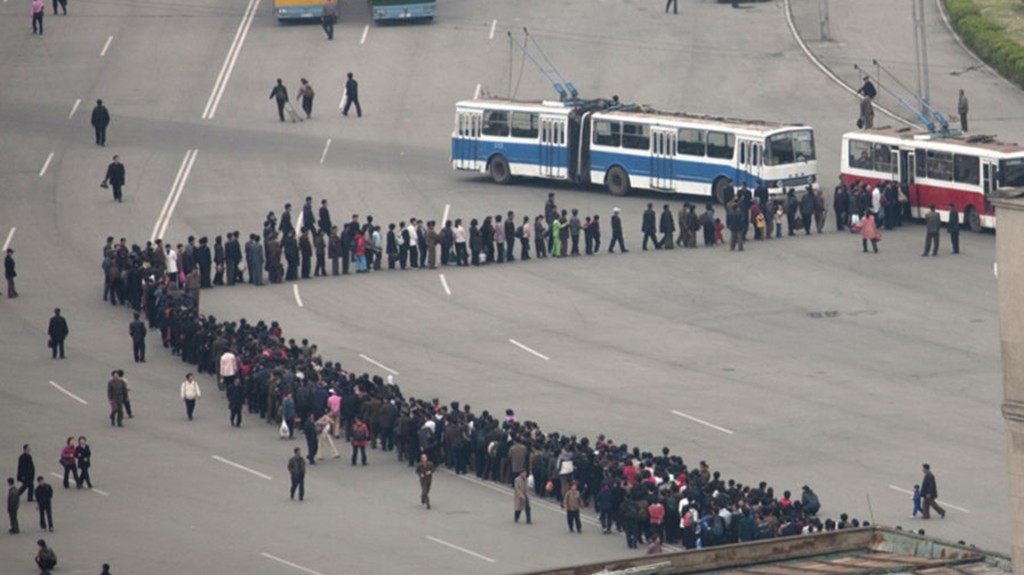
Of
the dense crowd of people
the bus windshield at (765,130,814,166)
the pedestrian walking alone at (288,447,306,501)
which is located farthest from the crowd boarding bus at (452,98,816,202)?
the pedestrian walking alone at (288,447,306,501)

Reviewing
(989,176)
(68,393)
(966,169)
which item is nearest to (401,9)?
(966,169)

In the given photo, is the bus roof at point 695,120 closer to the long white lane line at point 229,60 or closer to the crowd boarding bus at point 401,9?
the long white lane line at point 229,60

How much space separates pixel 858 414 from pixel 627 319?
8.64 meters

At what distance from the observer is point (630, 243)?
61.3 m

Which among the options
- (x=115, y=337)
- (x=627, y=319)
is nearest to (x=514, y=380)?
(x=627, y=319)

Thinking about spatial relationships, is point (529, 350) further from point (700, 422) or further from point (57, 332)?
point (57, 332)

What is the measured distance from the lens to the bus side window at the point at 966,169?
61.3 meters

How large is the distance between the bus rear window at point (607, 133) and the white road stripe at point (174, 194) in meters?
11.1

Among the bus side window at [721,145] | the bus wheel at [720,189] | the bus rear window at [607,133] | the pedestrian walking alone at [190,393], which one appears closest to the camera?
the pedestrian walking alone at [190,393]

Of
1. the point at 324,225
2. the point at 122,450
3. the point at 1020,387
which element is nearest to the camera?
the point at 1020,387

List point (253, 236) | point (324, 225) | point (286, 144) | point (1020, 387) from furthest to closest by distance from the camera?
point (286, 144) < point (324, 225) < point (253, 236) < point (1020, 387)

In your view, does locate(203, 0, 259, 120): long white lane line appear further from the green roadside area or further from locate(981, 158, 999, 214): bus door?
locate(981, 158, 999, 214): bus door

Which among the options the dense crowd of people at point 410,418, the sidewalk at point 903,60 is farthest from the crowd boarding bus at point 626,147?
the sidewalk at point 903,60

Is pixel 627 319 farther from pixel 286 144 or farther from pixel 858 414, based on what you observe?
pixel 286 144
